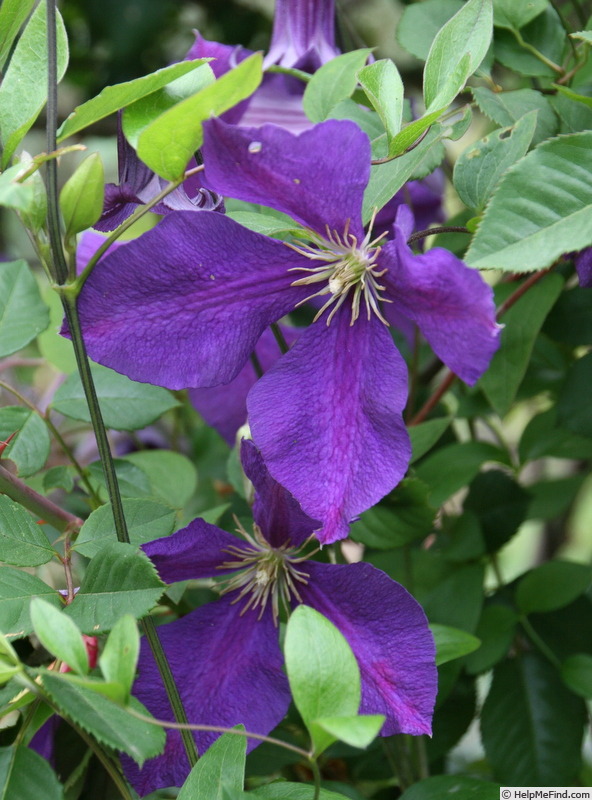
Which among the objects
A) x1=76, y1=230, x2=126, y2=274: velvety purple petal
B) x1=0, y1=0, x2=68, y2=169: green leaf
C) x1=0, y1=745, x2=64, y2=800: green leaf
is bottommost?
x1=0, y1=745, x2=64, y2=800: green leaf

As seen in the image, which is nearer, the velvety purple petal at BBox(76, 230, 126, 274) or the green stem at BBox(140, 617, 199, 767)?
the green stem at BBox(140, 617, 199, 767)

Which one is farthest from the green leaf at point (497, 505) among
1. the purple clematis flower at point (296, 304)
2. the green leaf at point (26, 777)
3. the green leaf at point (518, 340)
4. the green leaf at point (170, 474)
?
the green leaf at point (26, 777)

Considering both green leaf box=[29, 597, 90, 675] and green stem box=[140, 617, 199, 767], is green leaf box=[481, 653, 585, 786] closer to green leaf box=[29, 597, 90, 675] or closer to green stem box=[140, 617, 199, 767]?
green stem box=[140, 617, 199, 767]

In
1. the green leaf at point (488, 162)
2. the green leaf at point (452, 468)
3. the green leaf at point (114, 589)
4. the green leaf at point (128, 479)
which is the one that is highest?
the green leaf at point (488, 162)

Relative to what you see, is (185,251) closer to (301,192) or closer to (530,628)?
(301,192)

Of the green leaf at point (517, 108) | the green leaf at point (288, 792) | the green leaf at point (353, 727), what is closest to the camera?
the green leaf at point (353, 727)

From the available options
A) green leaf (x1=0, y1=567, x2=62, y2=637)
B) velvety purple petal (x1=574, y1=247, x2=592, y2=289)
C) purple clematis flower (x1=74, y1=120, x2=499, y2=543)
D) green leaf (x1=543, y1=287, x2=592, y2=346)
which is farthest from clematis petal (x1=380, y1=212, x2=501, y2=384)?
green leaf (x1=543, y1=287, x2=592, y2=346)

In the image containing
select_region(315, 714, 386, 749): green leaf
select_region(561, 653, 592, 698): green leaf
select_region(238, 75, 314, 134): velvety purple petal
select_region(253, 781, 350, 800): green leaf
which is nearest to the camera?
select_region(315, 714, 386, 749): green leaf

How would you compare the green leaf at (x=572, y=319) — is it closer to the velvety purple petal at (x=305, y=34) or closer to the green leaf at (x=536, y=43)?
the green leaf at (x=536, y=43)
